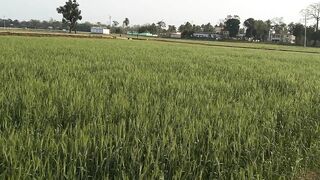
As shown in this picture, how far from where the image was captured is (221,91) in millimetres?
6418

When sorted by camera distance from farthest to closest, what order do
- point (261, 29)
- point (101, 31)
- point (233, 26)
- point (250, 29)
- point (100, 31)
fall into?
point (233, 26)
point (250, 29)
point (261, 29)
point (100, 31)
point (101, 31)

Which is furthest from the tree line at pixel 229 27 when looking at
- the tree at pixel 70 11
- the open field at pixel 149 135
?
the open field at pixel 149 135

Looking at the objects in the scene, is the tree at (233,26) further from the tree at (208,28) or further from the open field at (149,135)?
the open field at (149,135)

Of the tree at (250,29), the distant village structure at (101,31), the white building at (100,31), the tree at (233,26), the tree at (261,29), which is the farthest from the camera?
the tree at (233,26)

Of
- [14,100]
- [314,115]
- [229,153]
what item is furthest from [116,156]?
[314,115]

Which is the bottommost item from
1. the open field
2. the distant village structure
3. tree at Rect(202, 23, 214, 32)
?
the open field

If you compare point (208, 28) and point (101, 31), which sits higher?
point (208, 28)

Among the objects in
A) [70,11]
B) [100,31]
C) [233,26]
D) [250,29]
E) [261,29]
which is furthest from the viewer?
[233,26]

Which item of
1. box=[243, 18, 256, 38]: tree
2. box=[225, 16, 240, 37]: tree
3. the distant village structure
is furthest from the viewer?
box=[225, 16, 240, 37]: tree

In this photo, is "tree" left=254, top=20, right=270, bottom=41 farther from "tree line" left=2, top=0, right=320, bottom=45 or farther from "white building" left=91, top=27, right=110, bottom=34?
"white building" left=91, top=27, right=110, bottom=34

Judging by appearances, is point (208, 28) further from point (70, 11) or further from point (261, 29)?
point (70, 11)

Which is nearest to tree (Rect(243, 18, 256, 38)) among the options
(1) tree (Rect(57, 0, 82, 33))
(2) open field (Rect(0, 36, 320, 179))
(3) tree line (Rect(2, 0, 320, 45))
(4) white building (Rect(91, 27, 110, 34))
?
(3) tree line (Rect(2, 0, 320, 45))

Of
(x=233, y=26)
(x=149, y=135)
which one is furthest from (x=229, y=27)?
(x=149, y=135)

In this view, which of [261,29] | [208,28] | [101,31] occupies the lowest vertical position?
[101,31]
